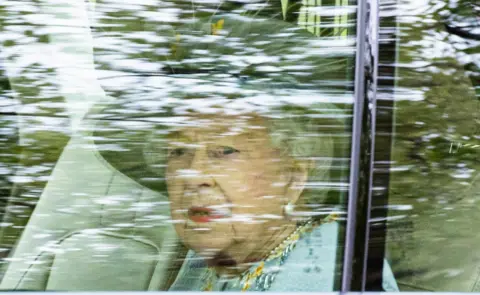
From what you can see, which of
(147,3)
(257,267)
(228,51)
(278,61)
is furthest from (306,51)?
(257,267)

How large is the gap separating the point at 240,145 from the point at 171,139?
5.9 inches

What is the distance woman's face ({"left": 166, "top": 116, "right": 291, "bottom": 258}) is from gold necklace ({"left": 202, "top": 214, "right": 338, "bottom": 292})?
0.14 feet

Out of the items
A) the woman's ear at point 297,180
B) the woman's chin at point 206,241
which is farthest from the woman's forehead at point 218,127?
the woman's chin at point 206,241

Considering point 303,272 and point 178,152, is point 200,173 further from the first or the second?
point 303,272

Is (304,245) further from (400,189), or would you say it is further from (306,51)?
(306,51)

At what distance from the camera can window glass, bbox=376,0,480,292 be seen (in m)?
1.50

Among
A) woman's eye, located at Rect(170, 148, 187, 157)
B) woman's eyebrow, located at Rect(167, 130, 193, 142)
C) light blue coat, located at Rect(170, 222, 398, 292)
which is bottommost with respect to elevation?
light blue coat, located at Rect(170, 222, 398, 292)

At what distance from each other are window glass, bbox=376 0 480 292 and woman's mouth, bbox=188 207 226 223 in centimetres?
35

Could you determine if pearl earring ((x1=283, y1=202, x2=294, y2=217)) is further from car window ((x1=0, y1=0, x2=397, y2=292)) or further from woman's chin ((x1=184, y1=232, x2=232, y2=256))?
woman's chin ((x1=184, y1=232, x2=232, y2=256))

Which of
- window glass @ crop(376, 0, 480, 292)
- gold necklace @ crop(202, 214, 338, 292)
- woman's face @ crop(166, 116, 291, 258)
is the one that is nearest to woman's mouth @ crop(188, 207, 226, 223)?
woman's face @ crop(166, 116, 291, 258)

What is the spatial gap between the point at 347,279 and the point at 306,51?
0.50 m

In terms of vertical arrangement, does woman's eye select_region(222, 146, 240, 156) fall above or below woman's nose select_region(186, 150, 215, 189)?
above

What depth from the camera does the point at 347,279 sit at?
4.86 ft

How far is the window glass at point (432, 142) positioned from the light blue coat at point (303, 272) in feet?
0.38
